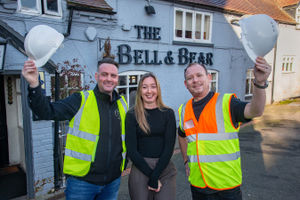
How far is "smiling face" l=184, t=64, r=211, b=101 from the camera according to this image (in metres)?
2.35

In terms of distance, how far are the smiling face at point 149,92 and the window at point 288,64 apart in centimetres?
1505

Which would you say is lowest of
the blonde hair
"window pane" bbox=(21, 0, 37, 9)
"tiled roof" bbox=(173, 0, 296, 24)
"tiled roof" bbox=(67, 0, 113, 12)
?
the blonde hair

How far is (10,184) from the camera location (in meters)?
4.75

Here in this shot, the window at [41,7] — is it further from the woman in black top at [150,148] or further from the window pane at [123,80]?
the woman in black top at [150,148]

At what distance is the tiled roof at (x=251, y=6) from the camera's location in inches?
369

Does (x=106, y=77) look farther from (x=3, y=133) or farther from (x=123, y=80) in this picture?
(x=123, y=80)

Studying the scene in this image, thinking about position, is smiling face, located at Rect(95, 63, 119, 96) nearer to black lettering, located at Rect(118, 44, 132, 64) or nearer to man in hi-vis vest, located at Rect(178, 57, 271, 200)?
man in hi-vis vest, located at Rect(178, 57, 271, 200)

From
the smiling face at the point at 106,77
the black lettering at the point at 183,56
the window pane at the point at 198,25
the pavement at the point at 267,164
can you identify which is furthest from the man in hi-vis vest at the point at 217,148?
the window pane at the point at 198,25

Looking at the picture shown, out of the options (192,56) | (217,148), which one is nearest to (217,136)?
(217,148)

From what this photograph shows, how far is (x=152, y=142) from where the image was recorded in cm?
254

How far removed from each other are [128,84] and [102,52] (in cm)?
147

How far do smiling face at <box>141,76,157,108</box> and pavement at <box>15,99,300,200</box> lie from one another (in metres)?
2.37

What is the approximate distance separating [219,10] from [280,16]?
6.64m

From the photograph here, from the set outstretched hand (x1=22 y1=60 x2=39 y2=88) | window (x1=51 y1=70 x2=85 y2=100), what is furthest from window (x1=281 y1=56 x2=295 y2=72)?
outstretched hand (x1=22 y1=60 x2=39 y2=88)
